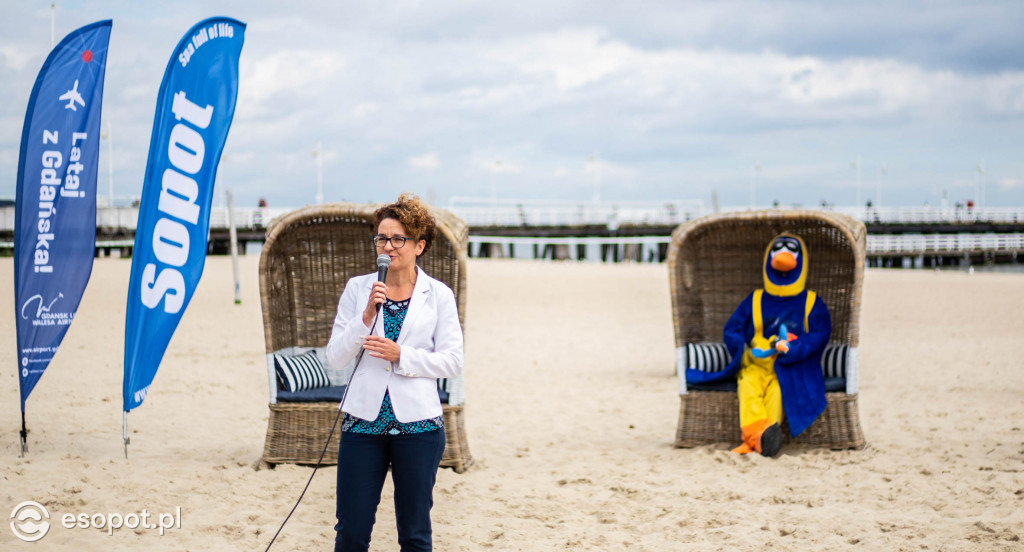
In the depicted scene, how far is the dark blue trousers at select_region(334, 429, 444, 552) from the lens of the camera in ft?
9.27

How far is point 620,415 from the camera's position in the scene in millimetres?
7312

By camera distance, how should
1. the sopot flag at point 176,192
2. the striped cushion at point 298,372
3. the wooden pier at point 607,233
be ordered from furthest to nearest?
the wooden pier at point 607,233, the striped cushion at point 298,372, the sopot flag at point 176,192

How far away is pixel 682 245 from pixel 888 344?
700cm

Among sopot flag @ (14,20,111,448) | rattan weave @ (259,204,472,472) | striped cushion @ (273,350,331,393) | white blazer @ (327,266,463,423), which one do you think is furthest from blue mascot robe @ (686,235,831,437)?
sopot flag @ (14,20,111,448)

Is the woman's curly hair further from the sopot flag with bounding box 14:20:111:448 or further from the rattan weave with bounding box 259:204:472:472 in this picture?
the sopot flag with bounding box 14:20:111:448

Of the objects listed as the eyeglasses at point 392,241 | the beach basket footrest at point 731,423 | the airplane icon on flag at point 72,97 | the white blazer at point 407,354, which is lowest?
the beach basket footrest at point 731,423

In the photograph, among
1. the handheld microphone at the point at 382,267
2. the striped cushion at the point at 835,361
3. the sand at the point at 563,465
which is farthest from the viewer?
the striped cushion at the point at 835,361

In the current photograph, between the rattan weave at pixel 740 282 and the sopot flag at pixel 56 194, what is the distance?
369 centimetres

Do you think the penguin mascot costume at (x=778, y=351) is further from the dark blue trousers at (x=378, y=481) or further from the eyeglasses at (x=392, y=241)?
the eyeglasses at (x=392, y=241)

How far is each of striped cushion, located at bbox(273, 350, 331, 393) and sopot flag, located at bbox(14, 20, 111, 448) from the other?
123cm

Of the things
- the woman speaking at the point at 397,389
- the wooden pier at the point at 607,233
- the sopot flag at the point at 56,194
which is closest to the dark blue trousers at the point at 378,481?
the woman speaking at the point at 397,389

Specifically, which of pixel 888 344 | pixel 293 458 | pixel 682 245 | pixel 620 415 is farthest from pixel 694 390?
pixel 888 344

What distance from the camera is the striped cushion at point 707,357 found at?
19.4 feet

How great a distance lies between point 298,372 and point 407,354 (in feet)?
8.62
